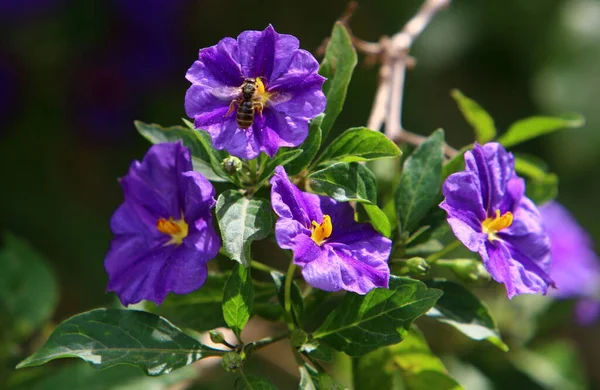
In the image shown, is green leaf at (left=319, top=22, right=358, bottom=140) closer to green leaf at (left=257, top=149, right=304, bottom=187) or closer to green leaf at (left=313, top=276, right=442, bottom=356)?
green leaf at (left=257, top=149, right=304, bottom=187)

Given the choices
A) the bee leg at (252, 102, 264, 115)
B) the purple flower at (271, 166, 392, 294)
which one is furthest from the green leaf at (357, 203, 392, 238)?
the bee leg at (252, 102, 264, 115)

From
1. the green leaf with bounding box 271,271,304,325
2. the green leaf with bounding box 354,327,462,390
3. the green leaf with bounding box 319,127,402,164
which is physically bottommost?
the green leaf with bounding box 354,327,462,390

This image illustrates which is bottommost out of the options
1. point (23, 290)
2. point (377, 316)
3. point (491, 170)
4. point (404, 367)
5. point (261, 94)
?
point (23, 290)

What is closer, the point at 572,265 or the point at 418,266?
the point at 418,266

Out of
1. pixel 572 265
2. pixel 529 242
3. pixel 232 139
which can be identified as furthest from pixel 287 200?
pixel 572 265

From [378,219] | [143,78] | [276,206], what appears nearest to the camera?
[276,206]

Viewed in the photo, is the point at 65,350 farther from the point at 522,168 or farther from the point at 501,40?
the point at 501,40

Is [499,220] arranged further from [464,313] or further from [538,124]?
[538,124]

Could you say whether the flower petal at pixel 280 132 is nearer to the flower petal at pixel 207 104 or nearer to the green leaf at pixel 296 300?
the flower petal at pixel 207 104
